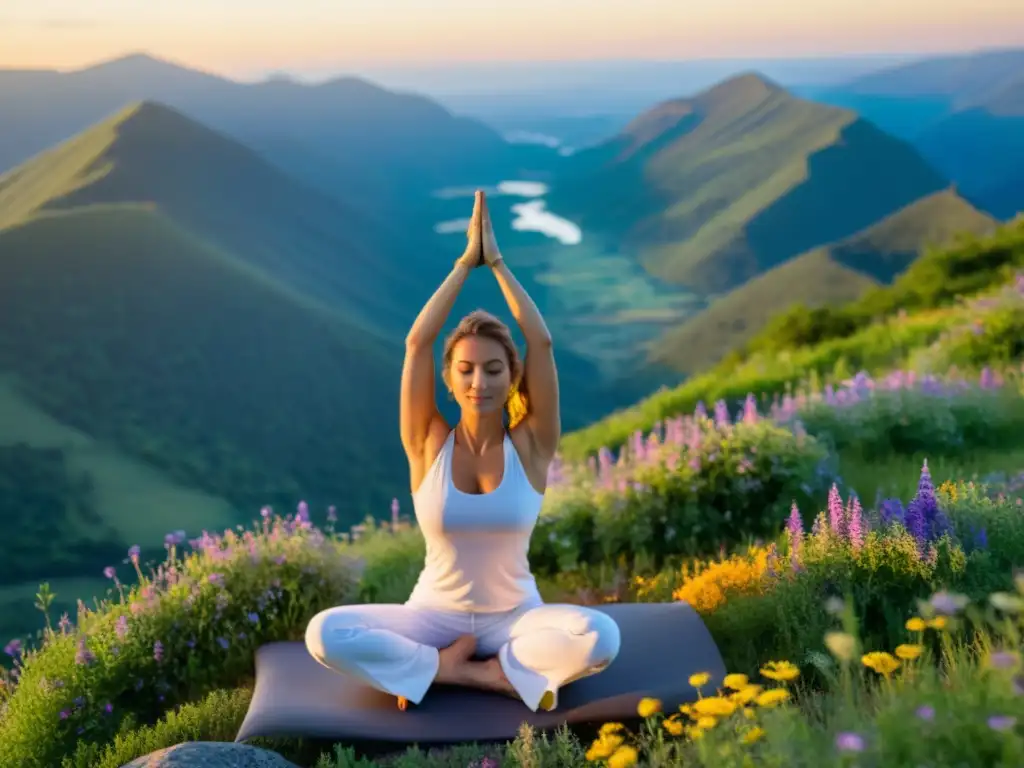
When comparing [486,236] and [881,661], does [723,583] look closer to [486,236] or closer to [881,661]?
[881,661]

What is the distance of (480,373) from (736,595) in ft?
6.66

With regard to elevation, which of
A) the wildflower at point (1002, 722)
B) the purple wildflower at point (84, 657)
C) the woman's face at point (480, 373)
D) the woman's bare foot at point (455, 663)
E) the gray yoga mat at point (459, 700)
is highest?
the woman's face at point (480, 373)

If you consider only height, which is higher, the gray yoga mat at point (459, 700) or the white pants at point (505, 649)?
the white pants at point (505, 649)

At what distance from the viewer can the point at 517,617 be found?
4.64 m

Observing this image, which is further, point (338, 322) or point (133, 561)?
point (338, 322)

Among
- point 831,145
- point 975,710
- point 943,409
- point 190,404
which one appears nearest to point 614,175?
point 831,145

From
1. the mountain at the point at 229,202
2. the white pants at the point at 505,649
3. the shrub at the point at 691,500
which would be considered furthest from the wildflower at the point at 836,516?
the mountain at the point at 229,202

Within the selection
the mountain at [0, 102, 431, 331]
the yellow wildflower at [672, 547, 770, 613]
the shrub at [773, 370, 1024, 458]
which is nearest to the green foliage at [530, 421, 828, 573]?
the yellow wildflower at [672, 547, 770, 613]

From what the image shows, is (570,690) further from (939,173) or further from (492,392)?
(939,173)

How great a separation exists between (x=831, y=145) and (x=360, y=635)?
26.7 meters

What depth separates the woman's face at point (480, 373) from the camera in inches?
175

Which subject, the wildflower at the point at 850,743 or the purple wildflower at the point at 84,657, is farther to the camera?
the purple wildflower at the point at 84,657

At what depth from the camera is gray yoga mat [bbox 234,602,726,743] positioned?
4332 mm

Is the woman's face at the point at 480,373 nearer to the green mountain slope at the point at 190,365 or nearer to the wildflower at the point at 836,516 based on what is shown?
the wildflower at the point at 836,516
